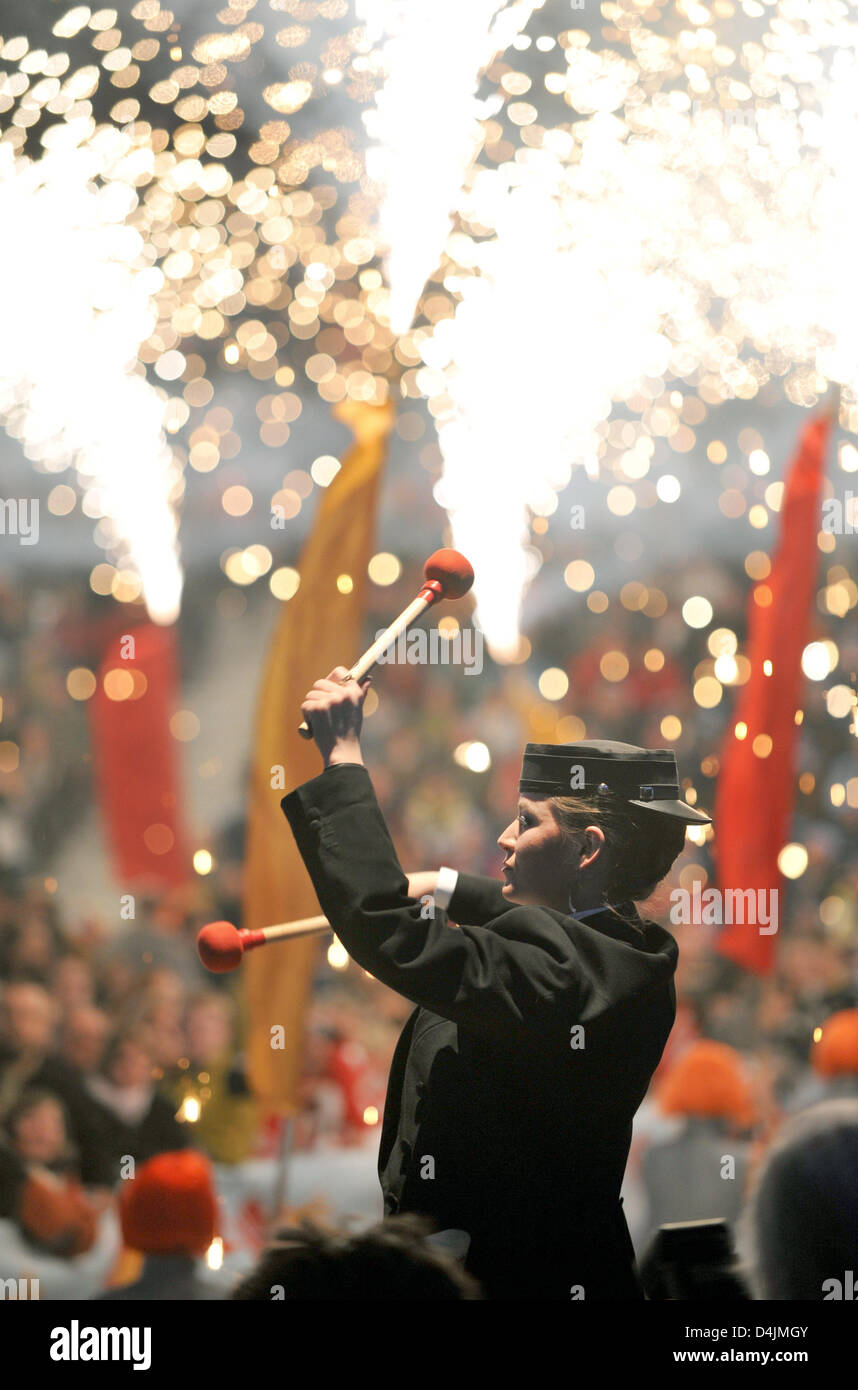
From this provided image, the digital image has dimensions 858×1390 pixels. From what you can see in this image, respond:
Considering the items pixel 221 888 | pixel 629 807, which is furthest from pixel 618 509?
pixel 629 807

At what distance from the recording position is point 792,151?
8.15 ft

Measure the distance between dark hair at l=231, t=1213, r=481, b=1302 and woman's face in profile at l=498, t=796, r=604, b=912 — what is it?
0.43 metres

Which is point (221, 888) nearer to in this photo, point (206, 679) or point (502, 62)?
point (206, 679)

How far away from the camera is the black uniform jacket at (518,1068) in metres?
0.98

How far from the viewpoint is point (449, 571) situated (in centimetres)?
131

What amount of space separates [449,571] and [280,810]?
1.26 metres

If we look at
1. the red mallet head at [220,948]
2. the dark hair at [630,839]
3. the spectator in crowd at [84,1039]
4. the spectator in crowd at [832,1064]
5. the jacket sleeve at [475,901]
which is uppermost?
the dark hair at [630,839]

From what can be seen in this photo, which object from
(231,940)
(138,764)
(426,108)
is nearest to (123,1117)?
(138,764)

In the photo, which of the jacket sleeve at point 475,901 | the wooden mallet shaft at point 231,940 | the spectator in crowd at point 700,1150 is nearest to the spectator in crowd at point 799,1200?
the jacket sleeve at point 475,901

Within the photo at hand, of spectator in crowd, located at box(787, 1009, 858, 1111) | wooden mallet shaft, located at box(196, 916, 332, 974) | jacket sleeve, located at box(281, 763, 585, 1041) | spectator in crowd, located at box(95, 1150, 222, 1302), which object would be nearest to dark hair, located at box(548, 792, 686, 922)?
jacket sleeve, located at box(281, 763, 585, 1041)

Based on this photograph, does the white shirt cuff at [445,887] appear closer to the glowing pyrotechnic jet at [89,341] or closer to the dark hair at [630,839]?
the dark hair at [630,839]

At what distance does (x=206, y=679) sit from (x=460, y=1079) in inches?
78.1

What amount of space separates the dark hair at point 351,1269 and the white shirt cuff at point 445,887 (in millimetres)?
526

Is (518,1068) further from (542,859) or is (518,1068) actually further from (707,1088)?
(707,1088)
